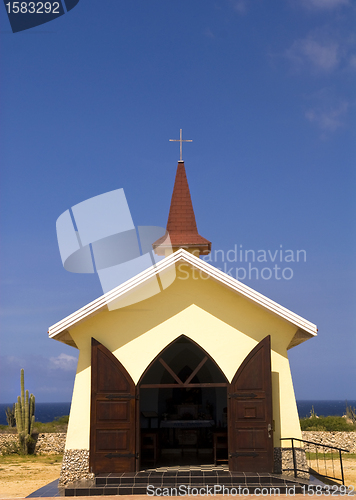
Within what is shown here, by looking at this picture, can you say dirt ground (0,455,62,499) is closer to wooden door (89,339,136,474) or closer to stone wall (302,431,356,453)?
wooden door (89,339,136,474)

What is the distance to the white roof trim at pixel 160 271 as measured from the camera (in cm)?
1105

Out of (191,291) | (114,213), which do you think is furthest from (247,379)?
(114,213)

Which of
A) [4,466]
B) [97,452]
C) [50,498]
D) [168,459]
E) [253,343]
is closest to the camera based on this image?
[50,498]

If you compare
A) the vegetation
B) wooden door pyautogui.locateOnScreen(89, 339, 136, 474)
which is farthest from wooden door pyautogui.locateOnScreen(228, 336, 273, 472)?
the vegetation

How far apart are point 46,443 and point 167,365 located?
951cm

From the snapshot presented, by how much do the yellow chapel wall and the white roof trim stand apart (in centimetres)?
63

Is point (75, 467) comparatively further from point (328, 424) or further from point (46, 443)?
point (328, 424)

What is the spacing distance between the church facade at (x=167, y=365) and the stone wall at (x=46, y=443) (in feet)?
23.3

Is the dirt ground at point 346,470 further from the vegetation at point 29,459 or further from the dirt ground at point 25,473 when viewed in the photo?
the vegetation at point 29,459

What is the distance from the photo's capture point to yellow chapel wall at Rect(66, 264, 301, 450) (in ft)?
37.9

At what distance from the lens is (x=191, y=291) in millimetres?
11977

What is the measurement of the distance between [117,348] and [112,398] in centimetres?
112

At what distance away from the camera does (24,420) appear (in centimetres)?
1847

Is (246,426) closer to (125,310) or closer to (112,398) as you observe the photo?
(112,398)
